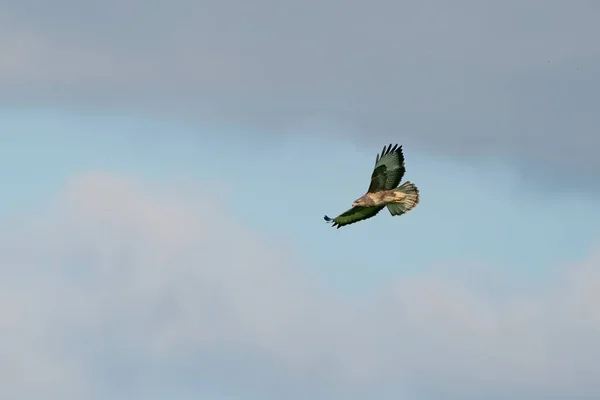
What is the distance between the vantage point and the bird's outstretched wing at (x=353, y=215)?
37.2 m

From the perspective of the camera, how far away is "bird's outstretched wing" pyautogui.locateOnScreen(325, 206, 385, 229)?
3719cm

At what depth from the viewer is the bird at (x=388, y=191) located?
36.3 m

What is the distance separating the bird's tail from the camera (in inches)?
1420

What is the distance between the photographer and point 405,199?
36156 millimetres

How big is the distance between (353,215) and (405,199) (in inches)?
79.1

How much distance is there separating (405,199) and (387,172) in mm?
1138

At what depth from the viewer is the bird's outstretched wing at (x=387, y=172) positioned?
120 feet

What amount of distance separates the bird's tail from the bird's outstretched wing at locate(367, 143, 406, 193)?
26cm

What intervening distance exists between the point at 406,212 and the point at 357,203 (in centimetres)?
145

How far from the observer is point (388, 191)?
3662 cm

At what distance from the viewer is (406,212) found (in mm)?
36219

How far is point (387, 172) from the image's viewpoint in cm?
3684

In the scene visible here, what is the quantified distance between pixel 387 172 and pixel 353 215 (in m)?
1.70

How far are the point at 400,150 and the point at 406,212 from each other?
2.11 metres
